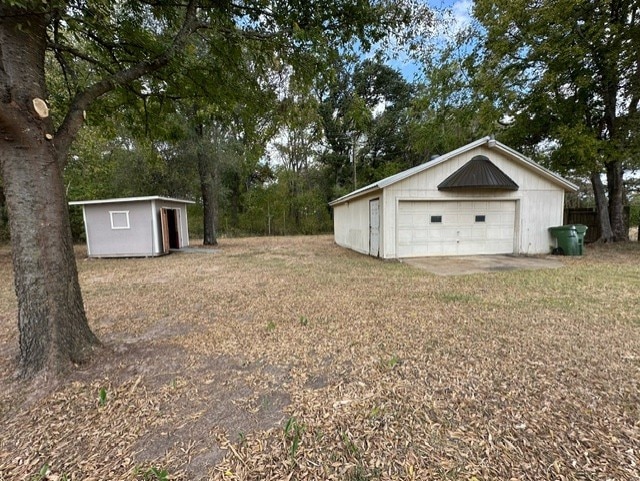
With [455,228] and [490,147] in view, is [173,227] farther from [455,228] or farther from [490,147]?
[490,147]

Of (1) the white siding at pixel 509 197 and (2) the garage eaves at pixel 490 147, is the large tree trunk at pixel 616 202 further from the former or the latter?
(1) the white siding at pixel 509 197

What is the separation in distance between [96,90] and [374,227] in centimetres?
767

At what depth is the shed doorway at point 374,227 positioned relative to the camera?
29.9 feet

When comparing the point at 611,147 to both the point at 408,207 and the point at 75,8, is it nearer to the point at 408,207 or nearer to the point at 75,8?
the point at 408,207

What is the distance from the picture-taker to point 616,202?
36.9 ft

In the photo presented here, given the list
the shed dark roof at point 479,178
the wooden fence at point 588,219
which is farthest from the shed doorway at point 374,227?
the wooden fence at point 588,219

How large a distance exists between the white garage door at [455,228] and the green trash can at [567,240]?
48.9 inches

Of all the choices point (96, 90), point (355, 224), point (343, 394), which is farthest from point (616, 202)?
point (96, 90)

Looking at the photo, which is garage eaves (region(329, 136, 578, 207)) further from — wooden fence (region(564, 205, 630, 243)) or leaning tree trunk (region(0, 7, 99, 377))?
leaning tree trunk (region(0, 7, 99, 377))

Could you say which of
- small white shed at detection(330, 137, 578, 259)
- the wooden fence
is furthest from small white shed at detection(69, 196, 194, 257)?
the wooden fence

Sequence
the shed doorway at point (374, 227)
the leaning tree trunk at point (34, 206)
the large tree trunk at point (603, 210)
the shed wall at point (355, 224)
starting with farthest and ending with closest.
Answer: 1. the large tree trunk at point (603, 210)
2. the shed wall at point (355, 224)
3. the shed doorway at point (374, 227)
4. the leaning tree trunk at point (34, 206)

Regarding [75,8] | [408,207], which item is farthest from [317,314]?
[408,207]

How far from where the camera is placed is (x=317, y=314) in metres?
4.22

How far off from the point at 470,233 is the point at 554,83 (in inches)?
226
